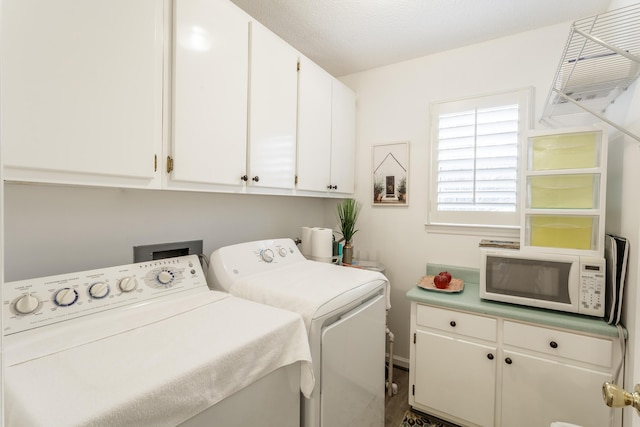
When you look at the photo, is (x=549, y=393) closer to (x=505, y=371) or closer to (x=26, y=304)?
(x=505, y=371)

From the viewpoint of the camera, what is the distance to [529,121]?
6.81 ft

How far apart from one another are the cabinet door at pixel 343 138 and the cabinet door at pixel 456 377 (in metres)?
1.27

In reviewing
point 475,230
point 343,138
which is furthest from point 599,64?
point 343,138

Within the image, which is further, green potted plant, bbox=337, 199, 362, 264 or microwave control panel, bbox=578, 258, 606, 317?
green potted plant, bbox=337, 199, 362, 264

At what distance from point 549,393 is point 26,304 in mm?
2304

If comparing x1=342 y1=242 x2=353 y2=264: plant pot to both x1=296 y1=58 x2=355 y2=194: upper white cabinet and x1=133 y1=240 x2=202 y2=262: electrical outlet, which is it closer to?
x1=296 y1=58 x2=355 y2=194: upper white cabinet

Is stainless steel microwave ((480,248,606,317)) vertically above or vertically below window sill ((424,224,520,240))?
below

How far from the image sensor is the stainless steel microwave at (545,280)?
1580mm

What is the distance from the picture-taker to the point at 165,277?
131 cm

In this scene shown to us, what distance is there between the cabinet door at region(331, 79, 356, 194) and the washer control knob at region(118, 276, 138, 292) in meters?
1.54

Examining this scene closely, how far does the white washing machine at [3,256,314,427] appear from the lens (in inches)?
27.0

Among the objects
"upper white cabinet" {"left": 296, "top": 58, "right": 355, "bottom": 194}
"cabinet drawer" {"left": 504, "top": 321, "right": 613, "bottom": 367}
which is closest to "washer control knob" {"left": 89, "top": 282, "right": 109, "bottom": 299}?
"upper white cabinet" {"left": 296, "top": 58, "right": 355, "bottom": 194}

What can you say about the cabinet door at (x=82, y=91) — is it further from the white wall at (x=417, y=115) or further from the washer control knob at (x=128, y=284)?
the white wall at (x=417, y=115)

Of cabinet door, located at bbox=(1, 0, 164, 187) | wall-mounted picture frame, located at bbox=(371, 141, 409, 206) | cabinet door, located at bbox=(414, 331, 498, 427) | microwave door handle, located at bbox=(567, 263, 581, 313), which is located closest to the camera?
cabinet door, located at bbox=(1, 0, 164, 187)
